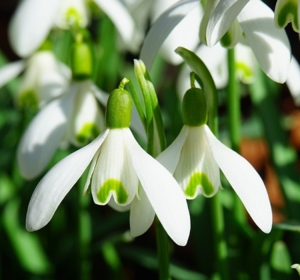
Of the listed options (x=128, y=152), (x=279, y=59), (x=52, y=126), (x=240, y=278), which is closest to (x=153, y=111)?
(x=128, y=152)

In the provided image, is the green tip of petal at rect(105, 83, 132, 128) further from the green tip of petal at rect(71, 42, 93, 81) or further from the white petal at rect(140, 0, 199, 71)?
the green tip of petal at rect(71, 42, 93, 81)

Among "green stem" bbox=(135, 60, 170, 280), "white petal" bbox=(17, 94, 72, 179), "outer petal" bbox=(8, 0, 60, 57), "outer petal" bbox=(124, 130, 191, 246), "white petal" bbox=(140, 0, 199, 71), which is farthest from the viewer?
"outer petal" bbox=(8, 0, 60, 57)

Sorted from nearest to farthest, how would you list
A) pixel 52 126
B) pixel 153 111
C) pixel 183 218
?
pixel 183 218
pixel 153 111
pixel 52 126

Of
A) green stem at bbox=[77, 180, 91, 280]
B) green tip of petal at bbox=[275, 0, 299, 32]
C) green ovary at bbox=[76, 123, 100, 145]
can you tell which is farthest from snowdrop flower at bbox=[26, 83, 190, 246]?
green stem at bbox=[77, 180, 91, 280]

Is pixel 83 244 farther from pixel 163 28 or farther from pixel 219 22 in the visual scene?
pixel 219 22

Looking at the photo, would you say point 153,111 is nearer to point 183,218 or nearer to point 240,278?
point 183,218

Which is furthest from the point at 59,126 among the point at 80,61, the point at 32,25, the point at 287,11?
the point at 287,11

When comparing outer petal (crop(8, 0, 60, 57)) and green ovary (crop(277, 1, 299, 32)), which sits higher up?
green ovary (crop(277, 1, 299, 32))
